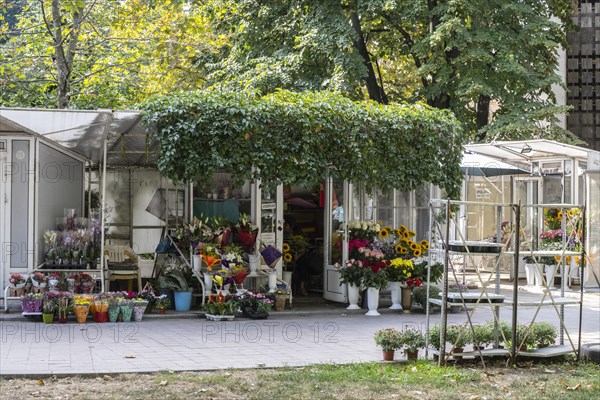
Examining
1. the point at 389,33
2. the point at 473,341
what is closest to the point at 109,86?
the point at 389,33

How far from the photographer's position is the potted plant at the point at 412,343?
31.7ft

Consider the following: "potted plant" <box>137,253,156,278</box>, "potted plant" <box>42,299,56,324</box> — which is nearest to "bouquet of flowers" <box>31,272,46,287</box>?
"potted plant" <box>42,299,56,324</box>

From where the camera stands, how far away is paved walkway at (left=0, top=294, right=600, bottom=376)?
9359 millimetres

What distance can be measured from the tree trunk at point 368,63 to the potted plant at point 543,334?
1304 centimetres

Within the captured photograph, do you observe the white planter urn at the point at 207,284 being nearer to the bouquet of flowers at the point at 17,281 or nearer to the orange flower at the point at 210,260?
the orange flower at the point at 210,260

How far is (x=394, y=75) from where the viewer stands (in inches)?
1035

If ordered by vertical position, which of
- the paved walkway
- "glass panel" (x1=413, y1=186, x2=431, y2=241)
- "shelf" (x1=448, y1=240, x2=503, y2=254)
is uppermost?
"glass panel" (x1=413, y1=186, x2=431, y2=241)

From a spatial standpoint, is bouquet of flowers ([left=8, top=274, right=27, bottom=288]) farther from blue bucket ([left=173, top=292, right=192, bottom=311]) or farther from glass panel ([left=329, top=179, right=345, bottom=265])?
glass panel ([left=329, top=179, right=345, bottom=265])

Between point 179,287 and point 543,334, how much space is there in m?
6.17

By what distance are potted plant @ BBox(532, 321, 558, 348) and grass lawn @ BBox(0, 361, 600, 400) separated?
2.07 feet

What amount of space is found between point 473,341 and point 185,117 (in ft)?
19.0

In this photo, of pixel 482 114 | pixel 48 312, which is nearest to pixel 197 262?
pixel 48 312

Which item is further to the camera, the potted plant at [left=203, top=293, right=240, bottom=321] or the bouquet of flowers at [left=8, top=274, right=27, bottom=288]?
the potted plant at [left=203, top=293, right=240, bottom=321]

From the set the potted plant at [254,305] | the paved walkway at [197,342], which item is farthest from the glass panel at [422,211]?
the potted plant at [254,305]
